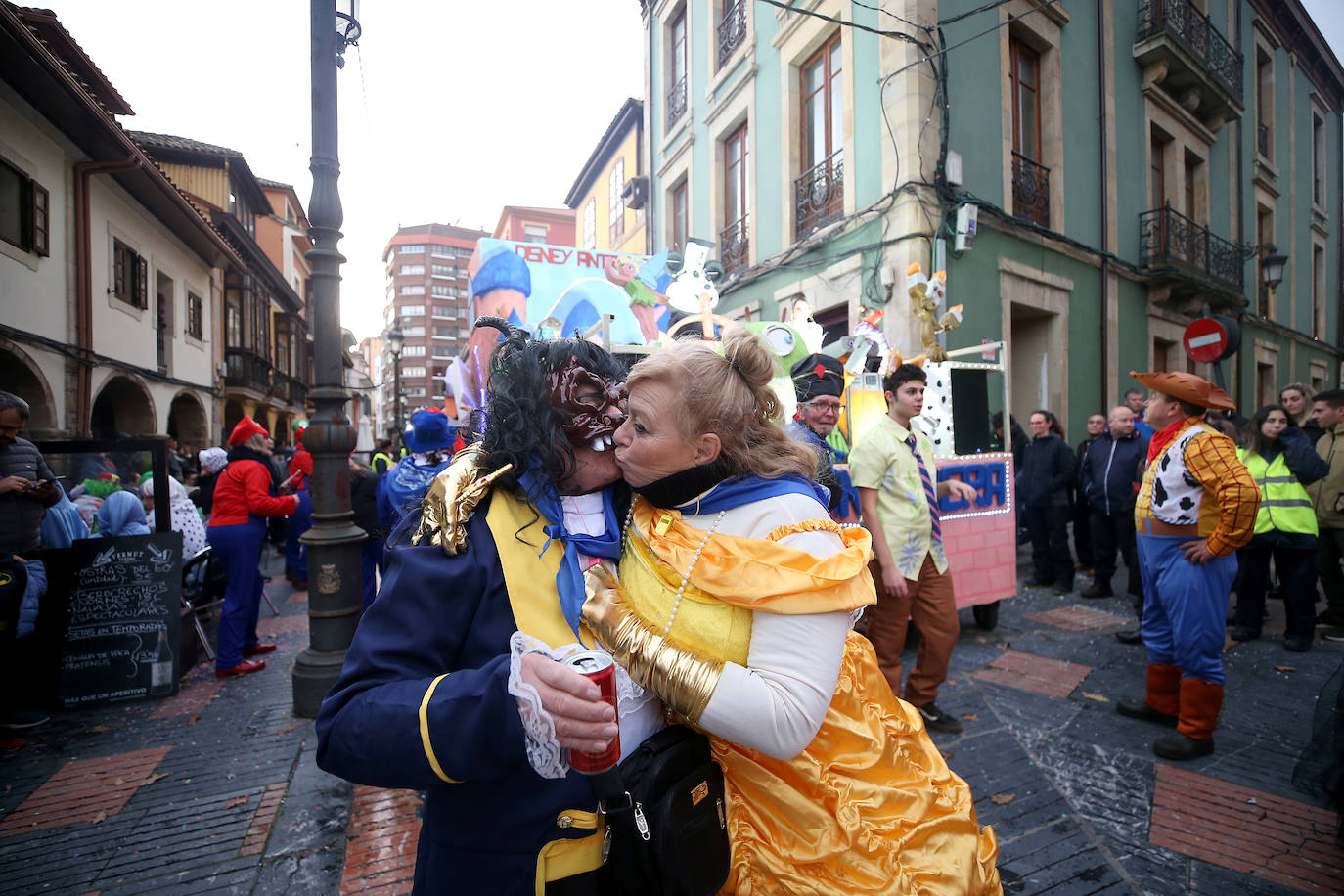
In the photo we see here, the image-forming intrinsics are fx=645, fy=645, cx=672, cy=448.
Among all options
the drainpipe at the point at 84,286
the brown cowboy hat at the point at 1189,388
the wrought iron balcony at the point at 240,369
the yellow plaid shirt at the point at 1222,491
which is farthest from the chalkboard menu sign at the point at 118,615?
the wrought iron balcony at the point at 240,369

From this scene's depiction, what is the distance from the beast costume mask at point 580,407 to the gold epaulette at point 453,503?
16 cm

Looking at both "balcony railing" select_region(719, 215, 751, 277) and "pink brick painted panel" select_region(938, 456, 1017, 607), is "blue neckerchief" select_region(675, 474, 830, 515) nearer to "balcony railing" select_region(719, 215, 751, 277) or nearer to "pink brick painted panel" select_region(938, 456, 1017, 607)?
"pink brick painted panel" select_region(938, 456, 1017, 607)

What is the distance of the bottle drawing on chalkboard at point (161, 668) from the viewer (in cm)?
468

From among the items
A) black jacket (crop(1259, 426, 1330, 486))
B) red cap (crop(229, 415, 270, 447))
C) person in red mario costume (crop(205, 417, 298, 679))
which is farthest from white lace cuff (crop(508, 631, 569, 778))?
black jacket (crop(1259, 426, 1330, 486))

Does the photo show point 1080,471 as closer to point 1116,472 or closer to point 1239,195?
point 1116,472

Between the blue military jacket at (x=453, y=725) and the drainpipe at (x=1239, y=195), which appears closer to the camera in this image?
the blue military jacket at (x=453, y=725)

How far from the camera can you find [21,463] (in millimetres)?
3980

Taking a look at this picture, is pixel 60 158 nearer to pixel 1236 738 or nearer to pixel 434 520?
pixel 434 520

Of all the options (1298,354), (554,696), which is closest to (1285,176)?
(1298,354)

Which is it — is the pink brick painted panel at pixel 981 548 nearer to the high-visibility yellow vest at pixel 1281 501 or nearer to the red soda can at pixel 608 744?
the high-visibility yellow vest at pixel 1281 501

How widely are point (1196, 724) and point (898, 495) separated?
1943 millimetres

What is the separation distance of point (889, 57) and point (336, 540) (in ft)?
28.9

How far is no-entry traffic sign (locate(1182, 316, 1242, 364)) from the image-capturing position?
6.99 m

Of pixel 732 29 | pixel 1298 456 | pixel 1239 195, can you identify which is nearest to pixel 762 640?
pixel 1298 456
